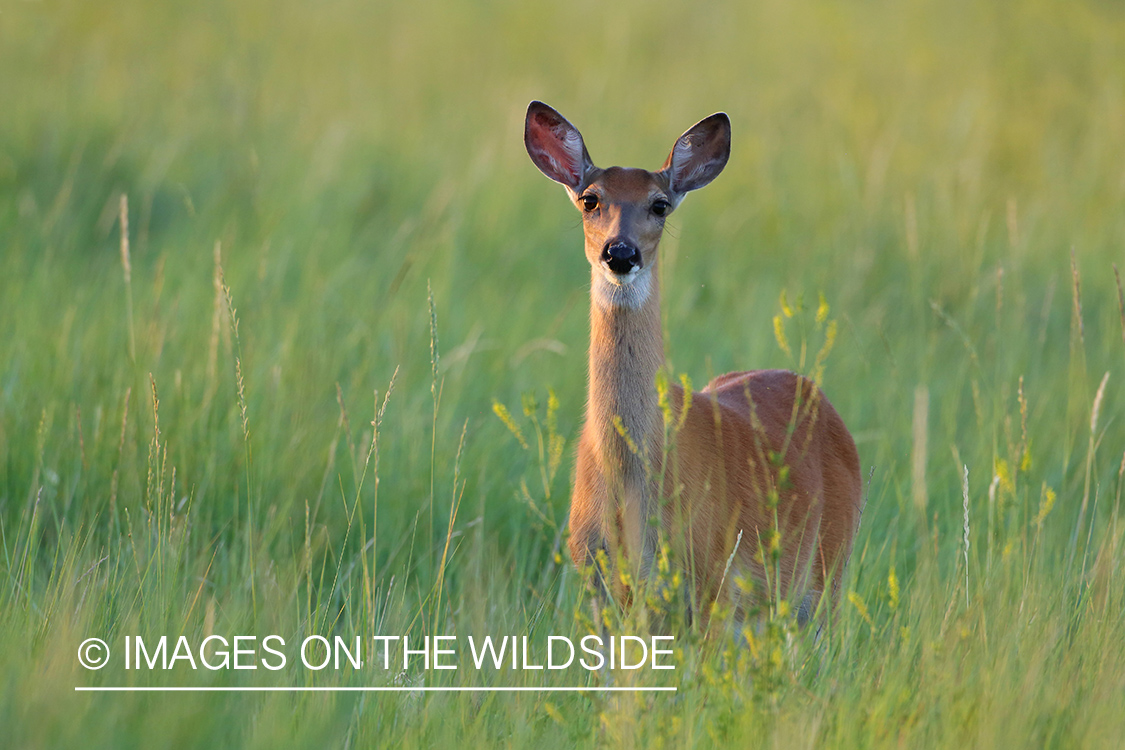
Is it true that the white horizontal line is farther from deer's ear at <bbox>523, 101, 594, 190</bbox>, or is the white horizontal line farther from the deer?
deer's ear at <bbox>523, 101, 594, 190</bbox>

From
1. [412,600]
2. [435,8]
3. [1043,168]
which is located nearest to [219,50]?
[435,8]

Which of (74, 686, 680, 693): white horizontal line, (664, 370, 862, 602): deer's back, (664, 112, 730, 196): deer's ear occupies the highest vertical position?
(664, 112, 730, 196): deer's ear

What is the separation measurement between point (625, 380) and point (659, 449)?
23cm

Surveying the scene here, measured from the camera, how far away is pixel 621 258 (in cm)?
343

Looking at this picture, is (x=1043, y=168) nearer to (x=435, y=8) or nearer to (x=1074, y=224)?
(x=1074, y=224)

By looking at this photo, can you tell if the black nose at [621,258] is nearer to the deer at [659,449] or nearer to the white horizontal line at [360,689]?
the deer at [659,449]

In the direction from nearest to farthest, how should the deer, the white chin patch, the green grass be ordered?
the green grass < the deer < the white chin patch

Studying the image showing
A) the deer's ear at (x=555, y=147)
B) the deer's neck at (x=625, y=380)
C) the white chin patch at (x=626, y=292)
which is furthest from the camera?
the deer's ear at (x=555, y=147)

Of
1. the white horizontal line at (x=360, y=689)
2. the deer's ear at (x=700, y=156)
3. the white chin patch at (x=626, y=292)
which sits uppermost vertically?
the deer's ear at (x=700, y=156)

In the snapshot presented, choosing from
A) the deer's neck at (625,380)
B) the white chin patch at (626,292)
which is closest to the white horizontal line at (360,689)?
the deer's neck at (625,380)

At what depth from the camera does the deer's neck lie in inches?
136

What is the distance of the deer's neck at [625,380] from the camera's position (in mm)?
3449

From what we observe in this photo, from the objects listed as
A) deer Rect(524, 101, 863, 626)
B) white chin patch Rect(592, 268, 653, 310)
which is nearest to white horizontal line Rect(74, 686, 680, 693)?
deer Rect(524, 101, 863, 626)

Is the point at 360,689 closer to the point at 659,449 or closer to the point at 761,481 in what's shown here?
the point at 659,449
